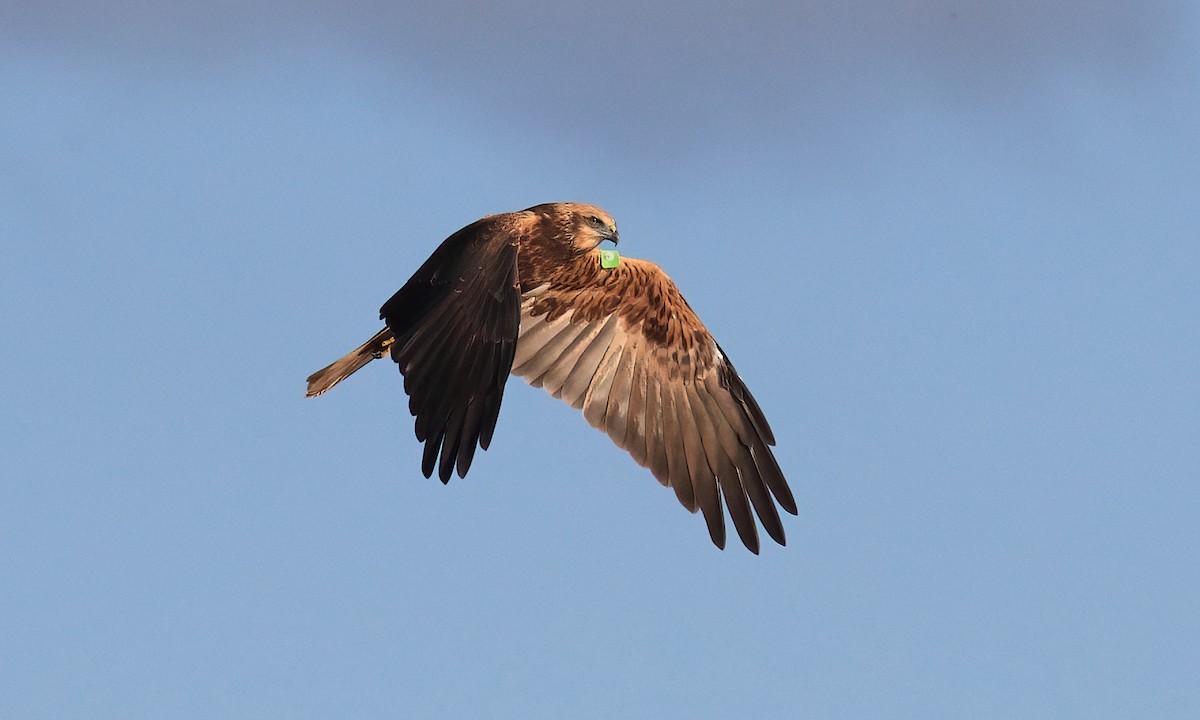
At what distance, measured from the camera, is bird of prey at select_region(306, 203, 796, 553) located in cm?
1320

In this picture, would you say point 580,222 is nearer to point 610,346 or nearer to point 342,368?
point 610,346

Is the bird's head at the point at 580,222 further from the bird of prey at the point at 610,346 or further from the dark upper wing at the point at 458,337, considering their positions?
the dark upper wing at the point at 458,337

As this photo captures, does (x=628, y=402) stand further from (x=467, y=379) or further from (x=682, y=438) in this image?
(x=467, y=379)

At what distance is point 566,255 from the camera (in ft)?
48.6

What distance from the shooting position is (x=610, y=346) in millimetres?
16344

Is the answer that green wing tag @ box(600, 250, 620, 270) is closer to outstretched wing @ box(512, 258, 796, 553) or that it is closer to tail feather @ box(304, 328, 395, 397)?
outstretched wing @ box(512, 258, 796, 553)

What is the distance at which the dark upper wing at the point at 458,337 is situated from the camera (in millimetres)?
11875

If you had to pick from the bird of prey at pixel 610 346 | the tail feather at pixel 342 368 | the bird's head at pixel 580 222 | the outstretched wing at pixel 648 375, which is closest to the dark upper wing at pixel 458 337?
the bird of prey at pixel 610 346

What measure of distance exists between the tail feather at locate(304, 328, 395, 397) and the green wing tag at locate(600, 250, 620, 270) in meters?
2.25

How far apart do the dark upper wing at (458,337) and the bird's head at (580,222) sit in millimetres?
1004

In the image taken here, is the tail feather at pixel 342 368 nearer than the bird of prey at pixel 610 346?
No

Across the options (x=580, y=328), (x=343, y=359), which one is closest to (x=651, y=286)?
(x=580, y=328)

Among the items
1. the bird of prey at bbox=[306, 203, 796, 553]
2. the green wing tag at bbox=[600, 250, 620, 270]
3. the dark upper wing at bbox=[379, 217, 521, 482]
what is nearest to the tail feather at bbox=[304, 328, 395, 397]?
the bird of prey at bbox=[306, 203, 796, 553]

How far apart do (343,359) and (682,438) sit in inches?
137
